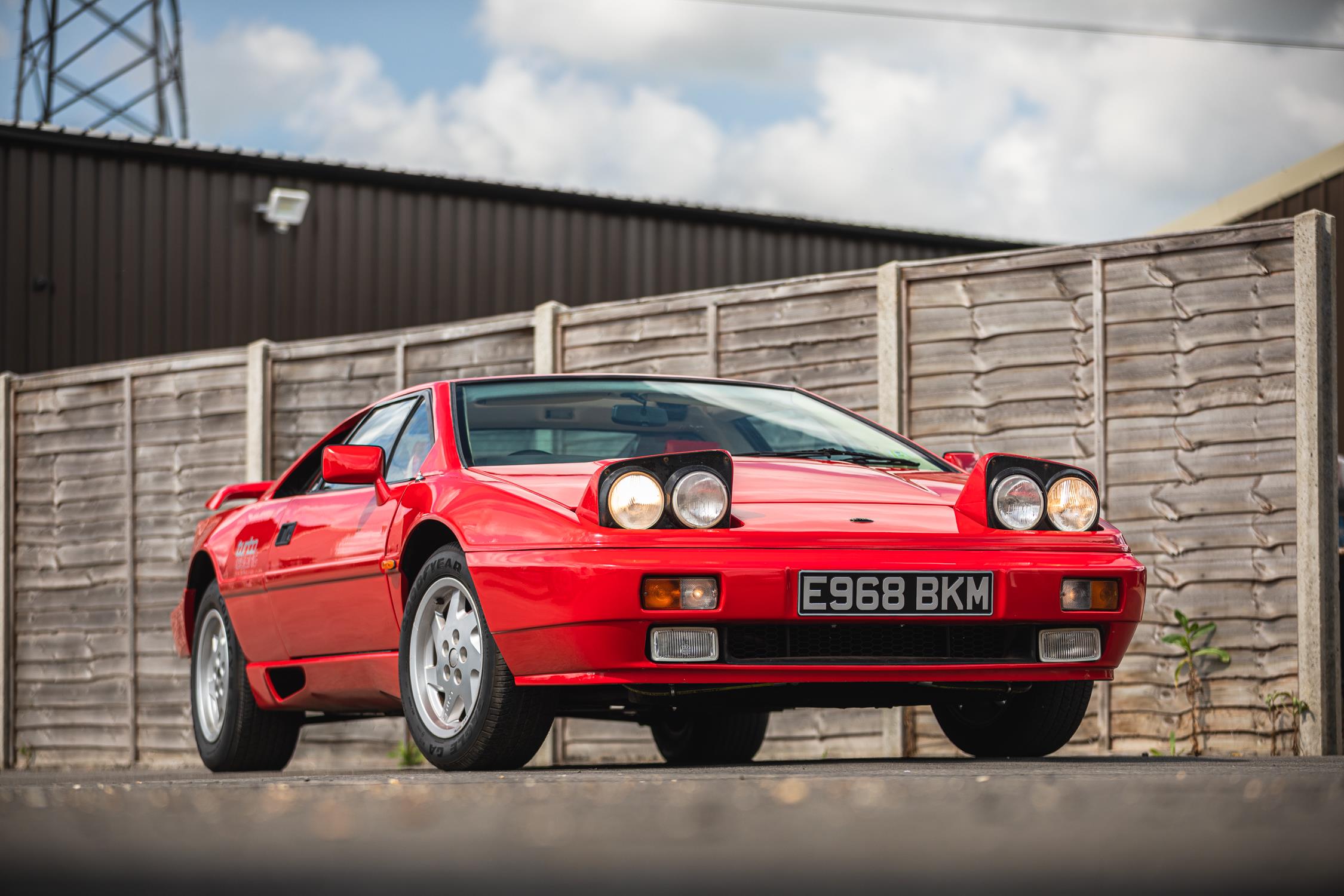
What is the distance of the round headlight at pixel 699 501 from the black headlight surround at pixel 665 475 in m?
0.01

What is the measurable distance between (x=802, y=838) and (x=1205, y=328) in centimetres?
488

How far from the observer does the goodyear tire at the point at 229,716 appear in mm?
6309

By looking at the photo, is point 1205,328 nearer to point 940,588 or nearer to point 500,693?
point 940,588

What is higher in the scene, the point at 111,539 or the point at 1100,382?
the point at 1100,382

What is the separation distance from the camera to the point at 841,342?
7.89 metres

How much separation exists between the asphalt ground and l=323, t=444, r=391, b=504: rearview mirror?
6.72 ft

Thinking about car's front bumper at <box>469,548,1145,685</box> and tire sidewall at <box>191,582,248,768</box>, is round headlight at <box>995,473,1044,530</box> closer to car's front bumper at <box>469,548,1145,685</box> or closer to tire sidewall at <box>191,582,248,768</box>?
car's front bumper at <box>469,548,1145,685</box>

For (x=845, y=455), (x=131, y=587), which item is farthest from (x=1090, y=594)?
(x=131, y=587)

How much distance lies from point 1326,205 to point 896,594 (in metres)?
9.76

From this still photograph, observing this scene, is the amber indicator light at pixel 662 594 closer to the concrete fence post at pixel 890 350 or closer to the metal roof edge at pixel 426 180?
the concrete fence post at pixel 890 350

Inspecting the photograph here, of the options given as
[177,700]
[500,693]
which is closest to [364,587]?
[500,693]

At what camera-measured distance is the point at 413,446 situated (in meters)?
5.49

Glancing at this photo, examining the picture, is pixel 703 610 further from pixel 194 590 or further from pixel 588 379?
pixel 194 590

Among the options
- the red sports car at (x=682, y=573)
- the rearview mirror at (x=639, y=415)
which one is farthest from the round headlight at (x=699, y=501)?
the rearview mirror at (x=639, y=415)
